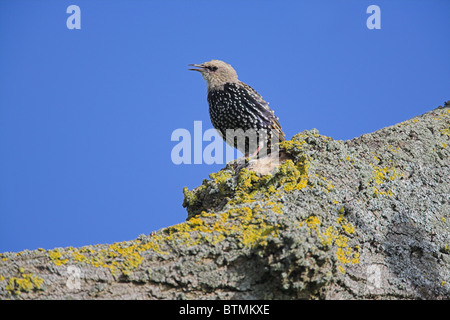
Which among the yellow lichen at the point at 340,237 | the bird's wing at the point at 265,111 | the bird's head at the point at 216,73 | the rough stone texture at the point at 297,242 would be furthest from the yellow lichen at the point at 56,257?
the bird's head at the point at 216,73

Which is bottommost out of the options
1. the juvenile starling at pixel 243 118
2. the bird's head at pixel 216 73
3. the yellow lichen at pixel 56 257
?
the yellow lichen at pixel 56 257

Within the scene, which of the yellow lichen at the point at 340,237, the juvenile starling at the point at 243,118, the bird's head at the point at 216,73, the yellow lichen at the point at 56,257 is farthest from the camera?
the bird's head at the point at 216,73

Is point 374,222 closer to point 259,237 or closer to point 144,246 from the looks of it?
point 259,237

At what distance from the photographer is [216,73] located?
8.01m

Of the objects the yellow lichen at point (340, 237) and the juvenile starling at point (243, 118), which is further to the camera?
the juvenile starling at point (243, 118)

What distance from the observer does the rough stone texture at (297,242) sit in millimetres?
3043

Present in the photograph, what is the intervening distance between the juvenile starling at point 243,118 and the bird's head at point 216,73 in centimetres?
15

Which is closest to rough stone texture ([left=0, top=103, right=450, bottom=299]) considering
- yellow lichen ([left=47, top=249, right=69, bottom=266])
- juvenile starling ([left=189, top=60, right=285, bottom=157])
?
yellow lichen ([left=47, top=249, right=69, bottom=266])

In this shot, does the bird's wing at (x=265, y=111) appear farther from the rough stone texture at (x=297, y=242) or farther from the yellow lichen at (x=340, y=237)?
the yellow lichen at (x=340, y=237)

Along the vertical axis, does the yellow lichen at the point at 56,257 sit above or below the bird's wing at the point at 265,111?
below

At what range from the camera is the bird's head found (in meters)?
7.87

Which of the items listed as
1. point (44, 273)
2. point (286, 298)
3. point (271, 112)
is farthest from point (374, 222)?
point (271, 112)

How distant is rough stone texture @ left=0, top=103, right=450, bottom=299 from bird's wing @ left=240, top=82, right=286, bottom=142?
292cm
